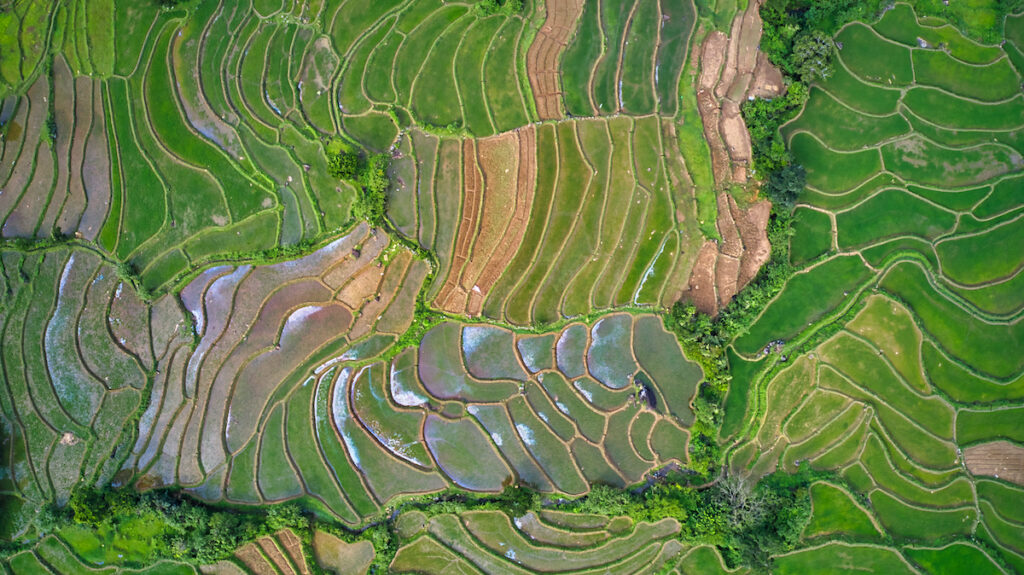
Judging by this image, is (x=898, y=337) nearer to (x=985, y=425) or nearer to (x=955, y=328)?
(x=955, y=328)

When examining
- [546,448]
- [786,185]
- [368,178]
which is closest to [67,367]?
[368,178]

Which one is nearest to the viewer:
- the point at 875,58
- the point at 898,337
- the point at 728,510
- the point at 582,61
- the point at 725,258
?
the point at 728,510

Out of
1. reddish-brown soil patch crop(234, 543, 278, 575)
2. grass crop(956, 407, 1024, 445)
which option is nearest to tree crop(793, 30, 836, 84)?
grass crop(956, 407, 1024, 445)

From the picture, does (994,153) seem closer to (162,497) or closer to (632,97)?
(632,97)

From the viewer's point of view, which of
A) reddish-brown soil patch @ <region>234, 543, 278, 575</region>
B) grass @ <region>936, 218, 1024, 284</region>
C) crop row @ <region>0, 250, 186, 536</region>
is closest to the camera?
reddish-brown soil patch @ <region>234, 543, 278, 575</region>

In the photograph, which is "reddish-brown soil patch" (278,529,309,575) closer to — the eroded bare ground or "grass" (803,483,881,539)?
the eroded bare ground

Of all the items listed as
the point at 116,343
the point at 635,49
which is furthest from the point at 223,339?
the point at 635,49

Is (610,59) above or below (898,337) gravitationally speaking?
above
